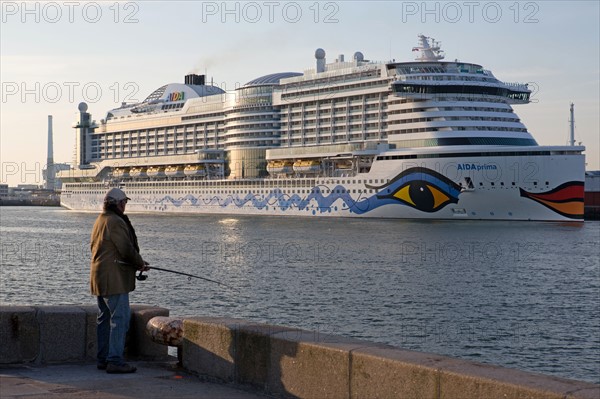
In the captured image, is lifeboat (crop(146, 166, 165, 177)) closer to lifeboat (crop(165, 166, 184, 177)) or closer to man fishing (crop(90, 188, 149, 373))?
lifeboat (crop(165, 166, 184, 177))

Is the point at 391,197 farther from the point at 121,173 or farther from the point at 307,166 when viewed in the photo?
the point at 121,173

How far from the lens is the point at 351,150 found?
73.1 metres

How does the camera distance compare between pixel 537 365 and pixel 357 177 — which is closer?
pixel 537 365

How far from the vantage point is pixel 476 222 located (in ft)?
212

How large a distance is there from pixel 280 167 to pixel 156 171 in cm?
2200

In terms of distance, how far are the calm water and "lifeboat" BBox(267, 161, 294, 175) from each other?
2841 centimetres

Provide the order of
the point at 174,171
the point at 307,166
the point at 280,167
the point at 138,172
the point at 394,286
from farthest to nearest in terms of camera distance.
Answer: the point at 138,172 → the point at 174,171 → the point at 280,167 → the point at 307,166 → the point at 394,286

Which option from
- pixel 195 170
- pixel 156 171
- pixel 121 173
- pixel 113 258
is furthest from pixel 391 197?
pixel 113 258

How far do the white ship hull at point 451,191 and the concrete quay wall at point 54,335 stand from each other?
178 feet

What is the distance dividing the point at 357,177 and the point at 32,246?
30991 millimetres

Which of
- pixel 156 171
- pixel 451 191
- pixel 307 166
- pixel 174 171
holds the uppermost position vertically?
pixel 156 171

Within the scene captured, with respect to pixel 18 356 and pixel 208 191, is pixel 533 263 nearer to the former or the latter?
pixel 18 356

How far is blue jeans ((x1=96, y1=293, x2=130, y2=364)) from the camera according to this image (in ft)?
26.5

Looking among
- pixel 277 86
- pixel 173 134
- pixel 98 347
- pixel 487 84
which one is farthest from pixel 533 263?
pixel 173 134
